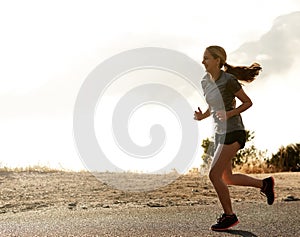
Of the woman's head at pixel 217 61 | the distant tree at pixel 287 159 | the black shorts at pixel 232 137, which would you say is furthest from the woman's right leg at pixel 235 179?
the distant tree at pixel 287 159

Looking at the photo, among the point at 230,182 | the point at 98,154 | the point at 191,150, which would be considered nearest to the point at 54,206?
the point at 98,154

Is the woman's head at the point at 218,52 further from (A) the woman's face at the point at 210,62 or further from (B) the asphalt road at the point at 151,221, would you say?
(B) the asphalt road at the point at 151,221

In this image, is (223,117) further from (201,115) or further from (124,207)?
(124,207)

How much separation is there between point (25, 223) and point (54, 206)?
1.65 m

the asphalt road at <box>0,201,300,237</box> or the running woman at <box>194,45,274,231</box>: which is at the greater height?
the running woman at <box>194,45,274,231</box>

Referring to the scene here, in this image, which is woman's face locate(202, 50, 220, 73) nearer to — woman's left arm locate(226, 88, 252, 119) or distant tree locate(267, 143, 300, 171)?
woman's left arm locate(226, 88, 252, 119)

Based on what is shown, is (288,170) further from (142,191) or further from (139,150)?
(139,150)

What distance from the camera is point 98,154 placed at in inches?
326

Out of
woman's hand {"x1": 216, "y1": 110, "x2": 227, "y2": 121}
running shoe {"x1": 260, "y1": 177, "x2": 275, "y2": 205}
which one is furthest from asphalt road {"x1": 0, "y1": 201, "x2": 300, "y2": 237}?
woman's hand {"x1": 216, "y1": 110, "x2": 227, "y2": 121}

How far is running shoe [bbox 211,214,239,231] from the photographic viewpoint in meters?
6.00

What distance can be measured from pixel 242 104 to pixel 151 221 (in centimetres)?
181

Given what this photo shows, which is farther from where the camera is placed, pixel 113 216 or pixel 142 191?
pixel 142 191

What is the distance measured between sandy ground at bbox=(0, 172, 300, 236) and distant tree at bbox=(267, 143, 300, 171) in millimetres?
2683

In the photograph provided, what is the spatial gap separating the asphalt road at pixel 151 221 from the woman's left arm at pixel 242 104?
1.20 metres
